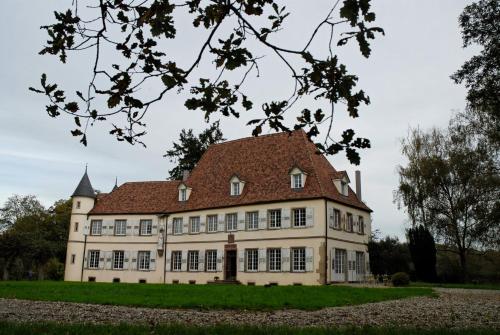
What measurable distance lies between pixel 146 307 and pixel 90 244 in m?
27.0

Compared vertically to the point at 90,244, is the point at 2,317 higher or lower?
lower

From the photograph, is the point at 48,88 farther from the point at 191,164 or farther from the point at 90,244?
the point at 191,164

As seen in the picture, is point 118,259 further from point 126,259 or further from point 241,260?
point 241,260

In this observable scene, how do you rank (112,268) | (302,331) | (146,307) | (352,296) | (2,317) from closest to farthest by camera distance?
(302,331) → (2,317) → (146,307) → (352,296) → (112,268)

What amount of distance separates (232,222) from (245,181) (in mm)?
2952

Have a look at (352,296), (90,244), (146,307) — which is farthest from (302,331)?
(90,244)

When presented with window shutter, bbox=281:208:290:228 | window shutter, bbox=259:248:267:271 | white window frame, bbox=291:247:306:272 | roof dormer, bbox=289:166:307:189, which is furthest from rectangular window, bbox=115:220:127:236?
white window frame, bbox=291:247:306:272

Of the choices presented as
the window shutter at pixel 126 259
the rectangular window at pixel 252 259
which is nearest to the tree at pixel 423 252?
the rectangular window at pixel 252 259

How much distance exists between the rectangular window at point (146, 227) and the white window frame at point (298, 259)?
41.5 ft

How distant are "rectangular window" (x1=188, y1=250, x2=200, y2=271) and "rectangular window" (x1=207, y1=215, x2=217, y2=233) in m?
1.89

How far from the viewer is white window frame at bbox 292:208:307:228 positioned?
96.0 ft

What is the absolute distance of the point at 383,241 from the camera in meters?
34.4

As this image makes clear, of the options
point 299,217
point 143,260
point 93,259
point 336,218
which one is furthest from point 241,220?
point 93,259

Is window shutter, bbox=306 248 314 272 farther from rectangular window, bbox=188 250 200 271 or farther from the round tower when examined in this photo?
the round tower
